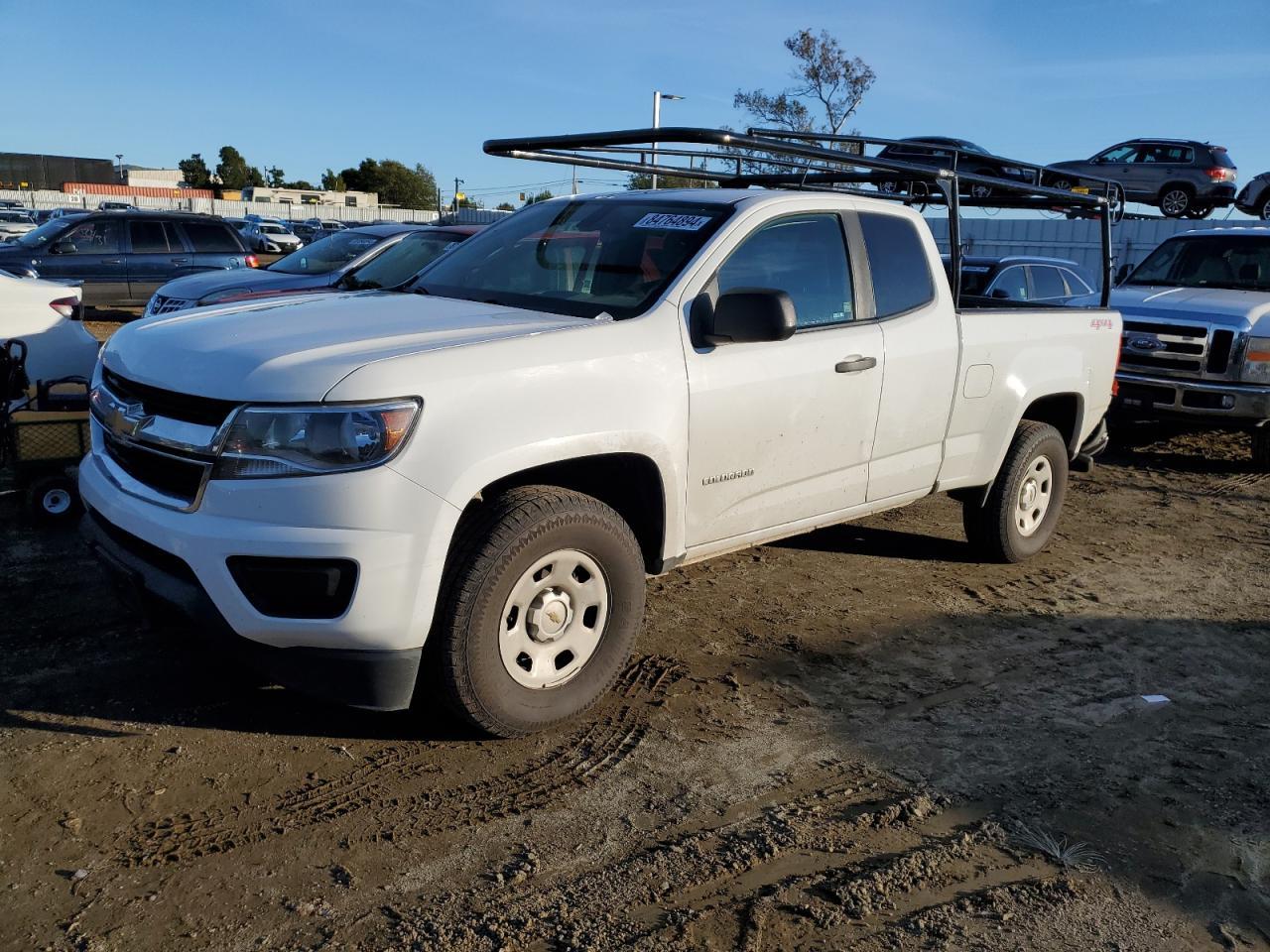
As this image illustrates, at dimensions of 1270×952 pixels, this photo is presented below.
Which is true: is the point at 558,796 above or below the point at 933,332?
below

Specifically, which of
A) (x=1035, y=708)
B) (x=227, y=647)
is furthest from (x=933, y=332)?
(x=227, y=647)

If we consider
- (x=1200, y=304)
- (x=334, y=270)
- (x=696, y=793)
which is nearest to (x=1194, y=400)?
(x=1200, y=304)

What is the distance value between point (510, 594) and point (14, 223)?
42.7m

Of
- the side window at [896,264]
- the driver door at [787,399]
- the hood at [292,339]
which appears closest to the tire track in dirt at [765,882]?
the driver door at [787,399]

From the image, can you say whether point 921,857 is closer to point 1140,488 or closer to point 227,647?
point 227,647

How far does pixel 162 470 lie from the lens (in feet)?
11.2

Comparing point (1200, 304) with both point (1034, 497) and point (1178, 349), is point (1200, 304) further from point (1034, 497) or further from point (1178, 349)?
point (1034, 497)

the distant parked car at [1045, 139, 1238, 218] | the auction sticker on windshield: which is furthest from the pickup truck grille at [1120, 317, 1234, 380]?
the distant parked car at [1045, 139, 1238, 218]

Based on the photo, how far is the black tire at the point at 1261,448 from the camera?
29.7ft

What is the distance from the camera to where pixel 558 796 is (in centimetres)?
338

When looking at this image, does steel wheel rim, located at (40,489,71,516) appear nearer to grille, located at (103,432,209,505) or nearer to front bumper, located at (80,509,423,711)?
grille, located at (103,432,209,505)

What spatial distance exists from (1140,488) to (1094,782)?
5367 millimetres

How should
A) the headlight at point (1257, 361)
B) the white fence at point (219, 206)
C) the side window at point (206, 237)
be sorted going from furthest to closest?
the white fence at point (219, 206), the side window at point (206, 237), the headlight at point (1257, 361)

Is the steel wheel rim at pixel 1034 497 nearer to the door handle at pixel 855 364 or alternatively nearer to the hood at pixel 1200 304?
the door handle at pixel 855 364
